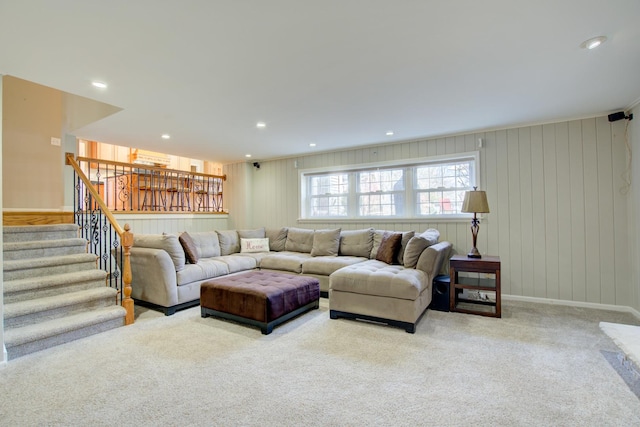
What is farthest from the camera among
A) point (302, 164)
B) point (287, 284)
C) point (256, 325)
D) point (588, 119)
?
point (302, 164)

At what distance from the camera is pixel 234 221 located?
6.77 metres

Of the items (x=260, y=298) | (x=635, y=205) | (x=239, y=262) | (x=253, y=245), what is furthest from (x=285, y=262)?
(x=635, y=205)

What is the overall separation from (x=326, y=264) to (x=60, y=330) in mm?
2957

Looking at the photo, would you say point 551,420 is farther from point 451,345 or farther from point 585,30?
point 585,30

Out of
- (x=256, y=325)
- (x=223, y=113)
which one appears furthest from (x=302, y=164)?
(x=256, y=325)

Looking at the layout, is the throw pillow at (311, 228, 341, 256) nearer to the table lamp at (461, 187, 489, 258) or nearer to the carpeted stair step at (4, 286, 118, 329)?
the table lamp at (461, 187, 489, 258)

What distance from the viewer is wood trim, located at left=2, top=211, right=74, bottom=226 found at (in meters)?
4.14

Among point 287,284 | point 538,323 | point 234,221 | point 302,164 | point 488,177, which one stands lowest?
point 538,323

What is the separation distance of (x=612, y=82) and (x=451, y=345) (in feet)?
9.39

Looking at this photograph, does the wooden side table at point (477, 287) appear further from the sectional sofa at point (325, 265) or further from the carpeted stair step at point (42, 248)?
the carpeted stair step at point (42, 248)

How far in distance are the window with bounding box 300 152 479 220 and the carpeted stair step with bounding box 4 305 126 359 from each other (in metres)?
3.55

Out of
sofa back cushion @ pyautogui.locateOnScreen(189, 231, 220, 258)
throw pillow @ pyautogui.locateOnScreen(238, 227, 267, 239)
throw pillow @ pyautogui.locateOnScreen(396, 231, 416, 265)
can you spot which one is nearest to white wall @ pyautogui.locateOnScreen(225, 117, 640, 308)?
throw pillow @ pyautogui.locateOnScreen(396, 231, 416, 265)

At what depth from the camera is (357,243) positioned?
4805mm

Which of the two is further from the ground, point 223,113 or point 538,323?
point 223,113
